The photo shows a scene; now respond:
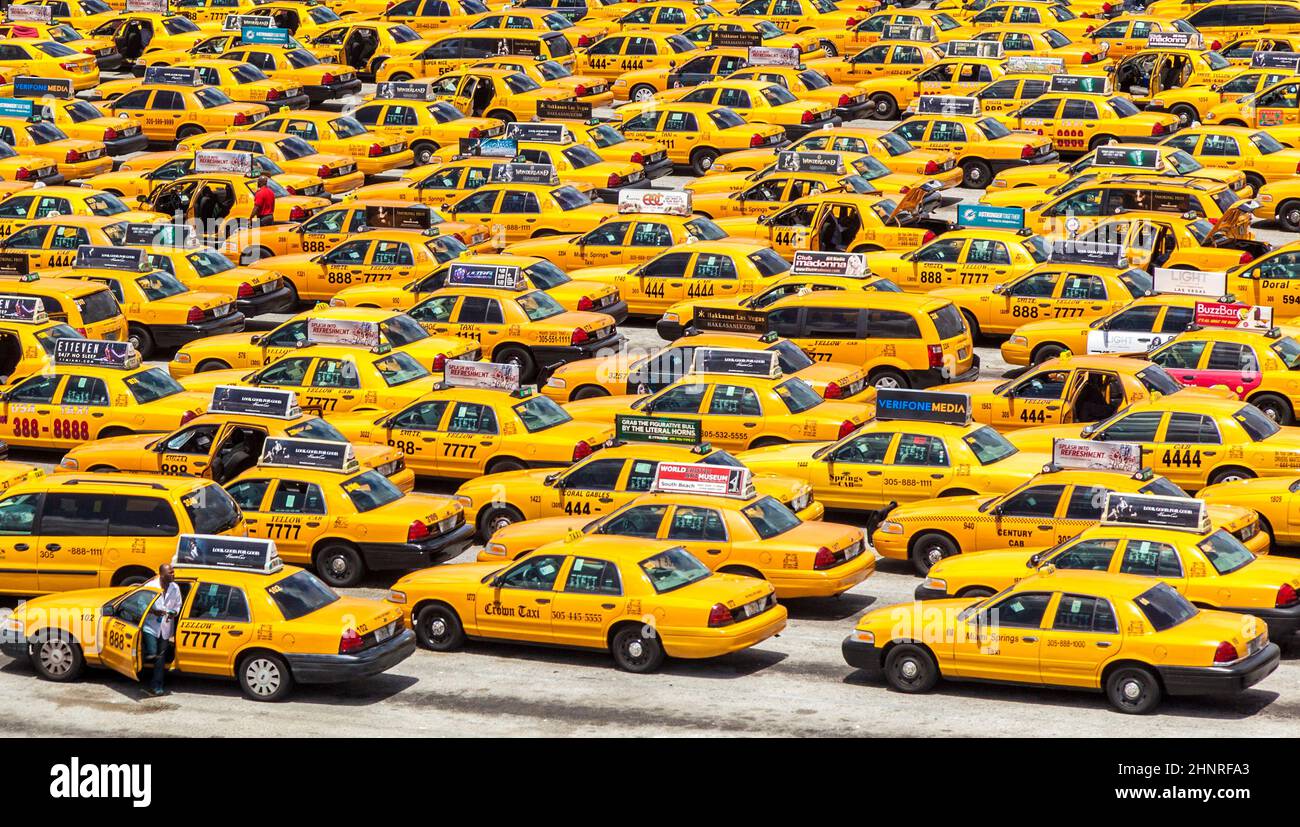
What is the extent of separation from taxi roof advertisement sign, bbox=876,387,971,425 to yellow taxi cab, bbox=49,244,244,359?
12.6m

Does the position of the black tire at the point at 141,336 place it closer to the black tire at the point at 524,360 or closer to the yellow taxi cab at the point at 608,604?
the black tire at the point at 524,360

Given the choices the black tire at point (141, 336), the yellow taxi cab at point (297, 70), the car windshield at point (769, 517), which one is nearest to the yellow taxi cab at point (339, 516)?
the car windshield at point (769, 517)

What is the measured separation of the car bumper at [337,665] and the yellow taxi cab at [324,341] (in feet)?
33.8

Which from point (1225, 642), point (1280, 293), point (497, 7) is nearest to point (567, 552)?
point (1225, 642)

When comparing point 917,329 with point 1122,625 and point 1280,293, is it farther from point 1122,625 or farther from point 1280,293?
point 1122,625

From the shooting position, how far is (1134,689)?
2019 centimetres

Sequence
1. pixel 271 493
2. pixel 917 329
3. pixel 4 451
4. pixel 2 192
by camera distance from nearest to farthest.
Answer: pixel 271 493 < pixel 4 451 < pixel 917 329 < pixel 2 192

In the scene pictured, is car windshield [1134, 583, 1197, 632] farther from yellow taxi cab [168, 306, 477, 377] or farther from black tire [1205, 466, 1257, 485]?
yellow taxi cab [168, 306, 477, 377]

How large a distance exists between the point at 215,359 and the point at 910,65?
77.7ft

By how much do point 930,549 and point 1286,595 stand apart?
14.6 ft

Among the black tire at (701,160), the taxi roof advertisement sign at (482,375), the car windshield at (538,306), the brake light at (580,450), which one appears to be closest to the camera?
the brake light at (580,450)

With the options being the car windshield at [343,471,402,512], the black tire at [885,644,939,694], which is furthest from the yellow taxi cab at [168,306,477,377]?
the black tire at [885,644,939,694]

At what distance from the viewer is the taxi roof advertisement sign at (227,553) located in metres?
21.9

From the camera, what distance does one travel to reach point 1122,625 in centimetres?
2020
